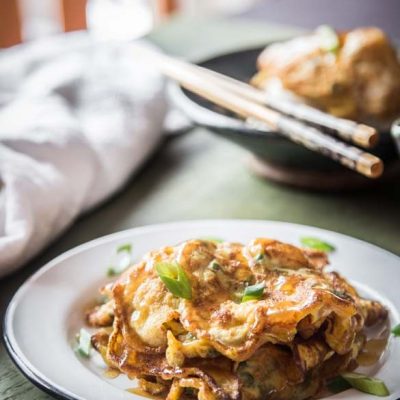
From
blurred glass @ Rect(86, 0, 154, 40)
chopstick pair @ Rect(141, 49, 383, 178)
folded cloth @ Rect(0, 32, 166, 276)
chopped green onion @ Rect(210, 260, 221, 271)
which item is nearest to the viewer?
chopped green onion @ Rect(210, 260, 221, 271)

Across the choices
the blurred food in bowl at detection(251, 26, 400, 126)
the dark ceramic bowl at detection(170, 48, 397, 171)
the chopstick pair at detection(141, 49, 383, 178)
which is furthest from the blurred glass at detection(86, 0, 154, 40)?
the blurred food in bowl at detection(251, 26, 400, 126)

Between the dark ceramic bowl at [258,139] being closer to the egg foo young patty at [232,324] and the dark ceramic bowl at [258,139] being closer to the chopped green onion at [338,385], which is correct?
the egg foo young patty at [232,324]

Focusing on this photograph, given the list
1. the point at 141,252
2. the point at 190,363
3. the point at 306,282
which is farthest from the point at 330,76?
the point at 190,363

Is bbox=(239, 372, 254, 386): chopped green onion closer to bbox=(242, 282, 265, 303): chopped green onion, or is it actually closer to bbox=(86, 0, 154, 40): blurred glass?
bbox=(242, 282, 265, 303): chopped green onion

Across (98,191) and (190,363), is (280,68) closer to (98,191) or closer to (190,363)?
(98,191)

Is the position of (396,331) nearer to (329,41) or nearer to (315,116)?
(315,116)

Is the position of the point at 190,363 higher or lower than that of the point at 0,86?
higher
